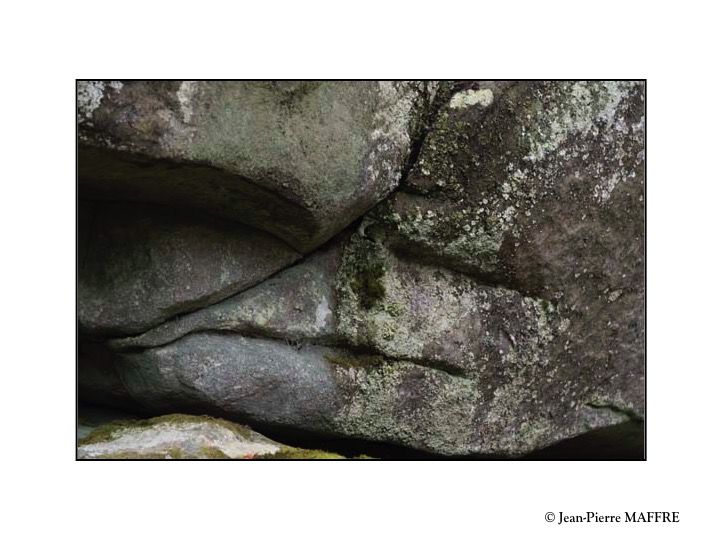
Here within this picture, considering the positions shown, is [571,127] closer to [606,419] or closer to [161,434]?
[606,419]

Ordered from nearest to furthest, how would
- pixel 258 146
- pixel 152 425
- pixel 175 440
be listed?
pixel 258 146, pixel 175 440, pixel 152 425

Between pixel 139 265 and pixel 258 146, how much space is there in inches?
37.1

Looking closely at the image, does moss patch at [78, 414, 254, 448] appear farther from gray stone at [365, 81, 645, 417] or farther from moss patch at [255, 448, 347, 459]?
gray stone at [365, 81, 645, 417]

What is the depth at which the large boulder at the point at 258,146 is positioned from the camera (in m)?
3.61

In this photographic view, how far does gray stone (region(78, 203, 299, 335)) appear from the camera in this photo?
14.3 ft

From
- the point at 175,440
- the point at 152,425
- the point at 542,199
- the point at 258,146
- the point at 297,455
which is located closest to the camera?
the point at 258,146

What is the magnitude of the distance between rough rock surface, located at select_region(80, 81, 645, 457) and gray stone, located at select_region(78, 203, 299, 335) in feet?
0.11

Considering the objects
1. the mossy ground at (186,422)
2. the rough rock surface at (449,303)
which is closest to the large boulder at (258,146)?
the rough rock surface at (449,303)

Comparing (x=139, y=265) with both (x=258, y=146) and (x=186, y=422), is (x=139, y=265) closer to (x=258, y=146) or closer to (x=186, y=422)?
(x=186, y=422)

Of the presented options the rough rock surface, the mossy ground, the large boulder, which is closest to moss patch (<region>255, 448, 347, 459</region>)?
the mossy ground

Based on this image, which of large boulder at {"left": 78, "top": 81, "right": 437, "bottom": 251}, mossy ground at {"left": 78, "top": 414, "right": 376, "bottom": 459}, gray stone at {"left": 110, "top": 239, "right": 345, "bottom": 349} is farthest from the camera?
gray stone at {"left": 110, "top": 239, "right": 345, "bottom": 349}

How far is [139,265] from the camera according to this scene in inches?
172

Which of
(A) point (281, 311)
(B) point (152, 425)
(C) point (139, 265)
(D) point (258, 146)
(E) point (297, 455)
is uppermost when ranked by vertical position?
(D) point (258, 146)

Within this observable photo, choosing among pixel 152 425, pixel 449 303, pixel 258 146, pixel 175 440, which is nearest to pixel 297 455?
pixel 175 440
